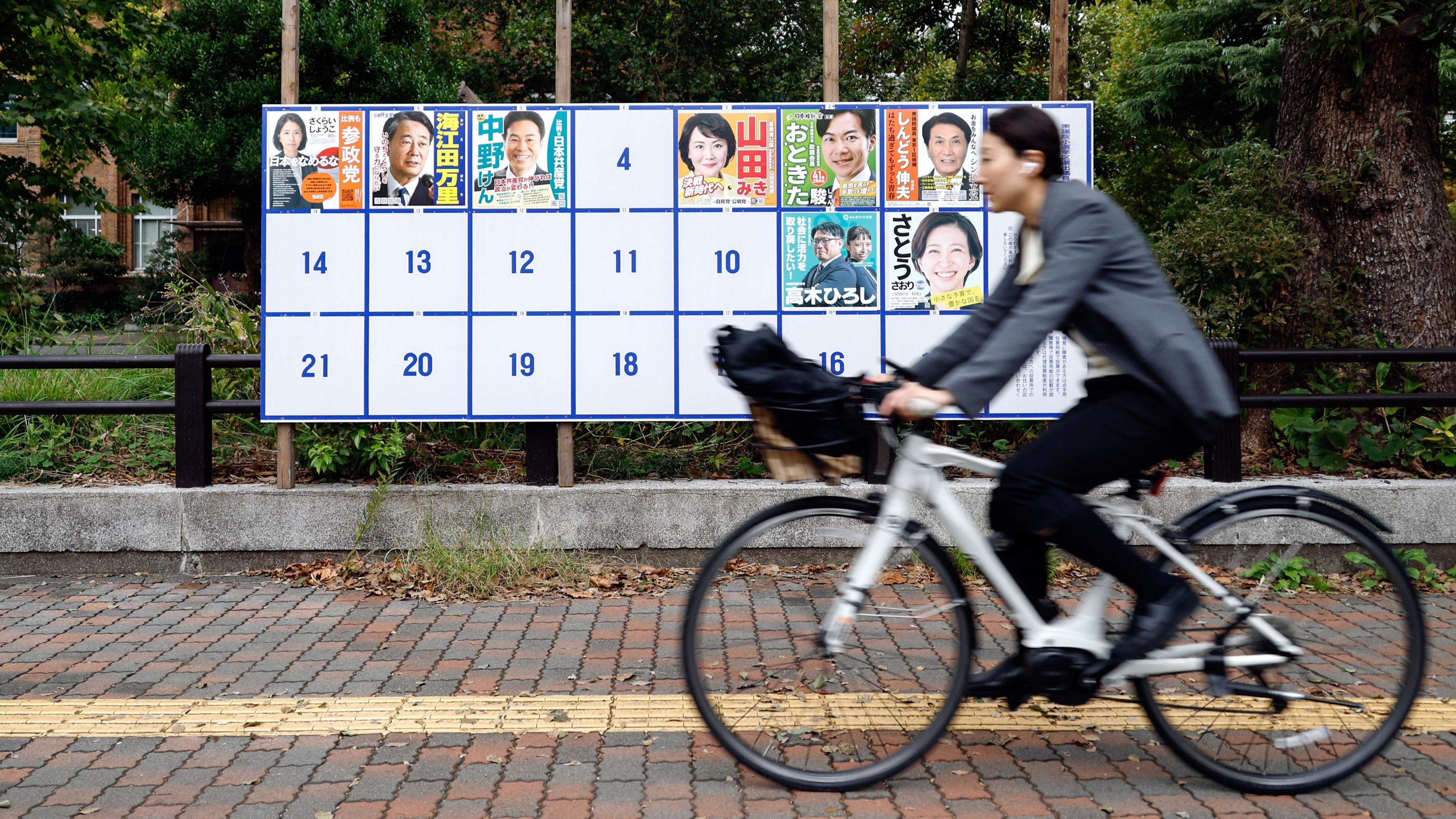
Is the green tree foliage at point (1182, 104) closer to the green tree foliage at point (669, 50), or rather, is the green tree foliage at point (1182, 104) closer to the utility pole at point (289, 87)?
the green tree foliage at point (669, 50)

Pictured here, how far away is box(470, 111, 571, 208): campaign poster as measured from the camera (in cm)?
684

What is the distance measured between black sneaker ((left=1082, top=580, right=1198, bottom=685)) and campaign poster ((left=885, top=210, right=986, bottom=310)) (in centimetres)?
362

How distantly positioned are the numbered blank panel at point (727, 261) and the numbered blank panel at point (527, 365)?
75cm

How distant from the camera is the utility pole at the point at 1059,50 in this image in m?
7.07

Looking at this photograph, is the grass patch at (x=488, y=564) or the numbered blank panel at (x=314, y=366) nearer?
the grass patch at (x=488, y=564)

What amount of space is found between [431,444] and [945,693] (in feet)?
15.4

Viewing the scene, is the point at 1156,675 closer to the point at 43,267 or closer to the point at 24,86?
the point at 24,86

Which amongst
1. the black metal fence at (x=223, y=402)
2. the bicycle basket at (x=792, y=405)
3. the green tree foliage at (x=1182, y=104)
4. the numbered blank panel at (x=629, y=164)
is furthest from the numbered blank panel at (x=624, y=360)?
the green tree foliage at (x=1182, y=104)

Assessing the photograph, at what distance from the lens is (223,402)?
22.5 ft

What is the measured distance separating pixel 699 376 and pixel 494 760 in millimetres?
3323

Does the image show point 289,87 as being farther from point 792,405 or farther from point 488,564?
point 792,405

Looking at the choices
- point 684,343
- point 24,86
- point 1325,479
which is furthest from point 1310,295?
point 24,86

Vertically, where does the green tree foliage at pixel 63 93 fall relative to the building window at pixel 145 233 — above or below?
below

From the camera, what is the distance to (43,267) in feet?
107
